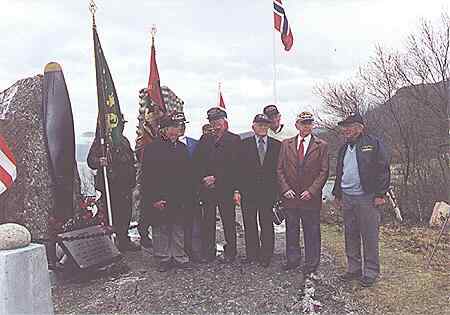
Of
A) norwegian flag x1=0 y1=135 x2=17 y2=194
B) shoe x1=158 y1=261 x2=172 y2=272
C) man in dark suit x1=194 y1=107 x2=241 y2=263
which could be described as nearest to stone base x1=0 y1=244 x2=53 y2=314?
norwegian flag x1=0 y1=135 x2=17 y2=194

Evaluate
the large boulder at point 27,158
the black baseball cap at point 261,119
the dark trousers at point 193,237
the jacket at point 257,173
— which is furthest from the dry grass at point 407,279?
the large boulder at point 27,158

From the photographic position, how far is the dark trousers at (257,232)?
243 inches

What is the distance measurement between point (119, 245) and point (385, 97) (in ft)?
38.9

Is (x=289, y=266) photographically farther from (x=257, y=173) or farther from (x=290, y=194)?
(x=257, y=173)

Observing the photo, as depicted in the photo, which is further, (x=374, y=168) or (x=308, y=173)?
(x=308, y=173)

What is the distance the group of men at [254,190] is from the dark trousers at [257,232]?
1 cm

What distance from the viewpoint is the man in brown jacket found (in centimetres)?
581

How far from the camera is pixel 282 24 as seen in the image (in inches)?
328

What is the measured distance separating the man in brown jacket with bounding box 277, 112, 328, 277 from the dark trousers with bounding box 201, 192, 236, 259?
72 centimetres

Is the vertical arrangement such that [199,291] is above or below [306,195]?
below

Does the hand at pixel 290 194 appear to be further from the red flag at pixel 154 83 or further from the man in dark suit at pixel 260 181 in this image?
the red flag at pixel 154 83

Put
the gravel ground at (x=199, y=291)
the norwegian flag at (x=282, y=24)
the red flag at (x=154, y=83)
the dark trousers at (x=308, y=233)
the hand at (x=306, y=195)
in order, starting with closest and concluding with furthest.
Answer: the gravel ground at (x=199, y=291)
the hand at (x=306, y=195)
the dark trousers at (x=308, y=233)
the red flag at (x=154, y=83)
the norwegian flag at (x=282, y=24)

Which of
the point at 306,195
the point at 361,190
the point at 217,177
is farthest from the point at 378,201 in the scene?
the point at 217,177

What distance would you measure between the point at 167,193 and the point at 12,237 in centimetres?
238
